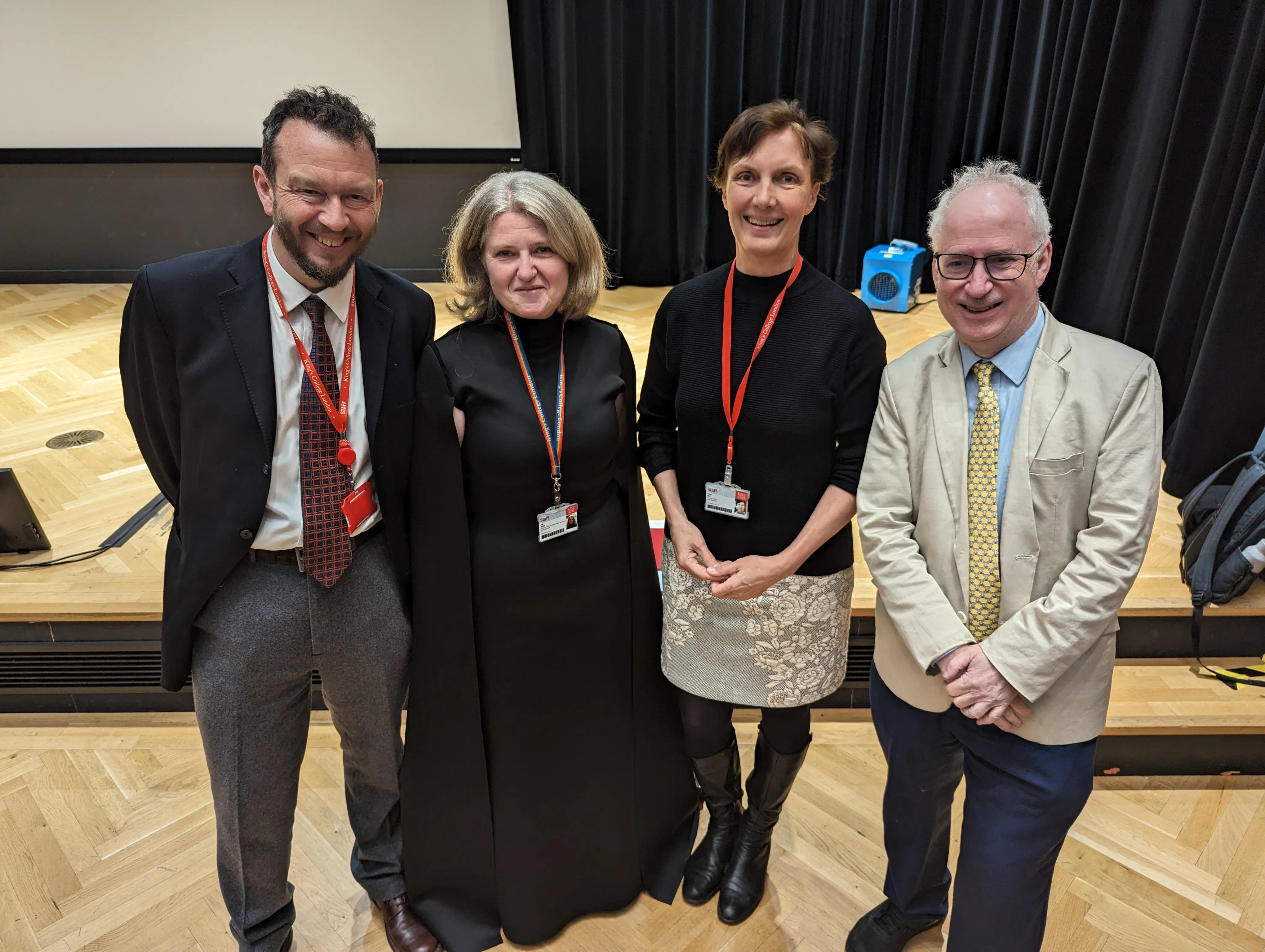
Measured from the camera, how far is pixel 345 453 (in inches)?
62.4

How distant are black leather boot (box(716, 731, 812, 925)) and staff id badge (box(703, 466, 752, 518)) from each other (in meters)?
0.58

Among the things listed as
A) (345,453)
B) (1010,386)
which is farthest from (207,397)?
(1010,386)

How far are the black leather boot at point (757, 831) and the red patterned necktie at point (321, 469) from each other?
1034 millimetres

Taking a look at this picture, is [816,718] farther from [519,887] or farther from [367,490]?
[367,490]

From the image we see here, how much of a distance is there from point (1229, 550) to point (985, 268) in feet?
6.10

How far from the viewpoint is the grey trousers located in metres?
1.63

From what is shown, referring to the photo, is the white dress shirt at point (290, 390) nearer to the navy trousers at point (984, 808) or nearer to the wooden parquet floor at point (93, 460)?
the navy trousers at point (984, 808)

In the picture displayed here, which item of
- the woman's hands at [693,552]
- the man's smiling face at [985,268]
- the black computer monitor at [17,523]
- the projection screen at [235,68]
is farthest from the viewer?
the projection screen at [235,68]

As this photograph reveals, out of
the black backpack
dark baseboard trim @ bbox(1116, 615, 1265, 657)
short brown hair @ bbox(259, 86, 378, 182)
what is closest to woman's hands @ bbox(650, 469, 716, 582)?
short brown hair @ bbox(259, 86, 378, 182)

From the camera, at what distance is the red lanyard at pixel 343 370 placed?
1.55 meters

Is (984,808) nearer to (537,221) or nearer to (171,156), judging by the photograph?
(537,221)

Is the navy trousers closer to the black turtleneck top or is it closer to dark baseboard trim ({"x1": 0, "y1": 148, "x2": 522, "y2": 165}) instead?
the black turtleneck top

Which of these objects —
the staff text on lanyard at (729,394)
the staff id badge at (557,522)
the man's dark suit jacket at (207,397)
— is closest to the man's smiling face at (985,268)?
the staff text on lanyard at (729,394)

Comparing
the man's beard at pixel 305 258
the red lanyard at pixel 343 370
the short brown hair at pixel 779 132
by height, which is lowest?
the red lanyard at pixel 343 370
